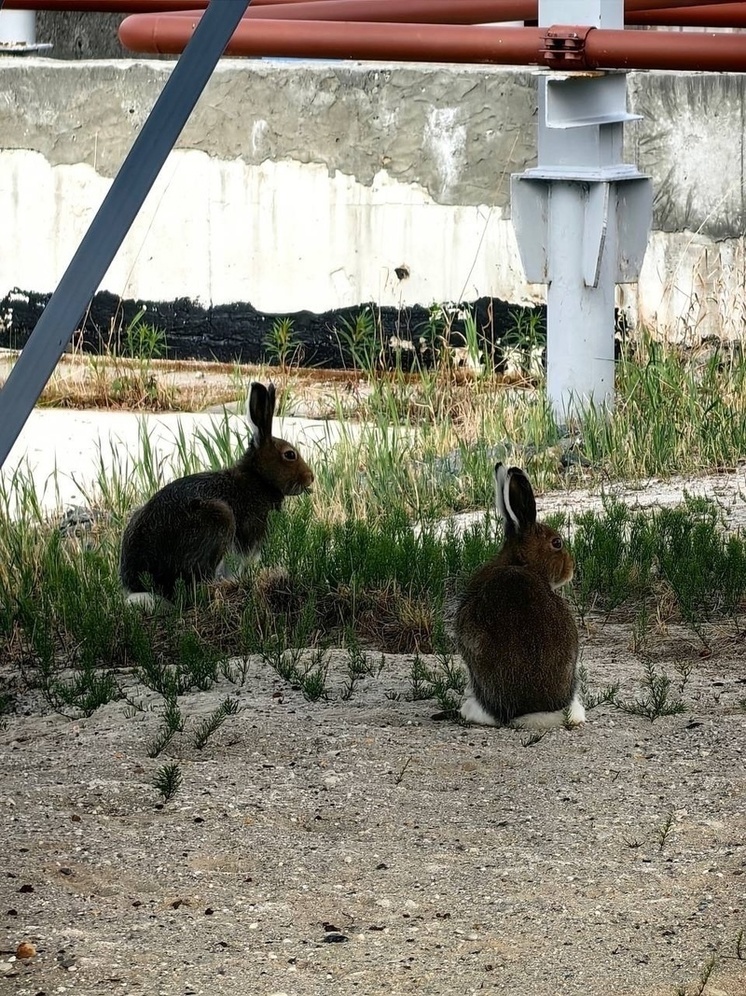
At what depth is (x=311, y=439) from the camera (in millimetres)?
8219

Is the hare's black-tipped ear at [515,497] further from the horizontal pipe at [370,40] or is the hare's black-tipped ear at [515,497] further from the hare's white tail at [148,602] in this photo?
the horizontal pipe at [370,40]

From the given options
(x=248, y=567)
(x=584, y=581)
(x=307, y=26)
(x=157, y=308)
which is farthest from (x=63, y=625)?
(x=157, y=308)

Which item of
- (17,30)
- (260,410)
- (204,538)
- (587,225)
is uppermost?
(17,30)

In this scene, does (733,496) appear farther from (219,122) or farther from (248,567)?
(219,122)

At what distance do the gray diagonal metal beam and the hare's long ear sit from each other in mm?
2485

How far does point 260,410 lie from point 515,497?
A: 64.3 inches

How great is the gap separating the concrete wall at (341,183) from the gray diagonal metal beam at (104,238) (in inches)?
263

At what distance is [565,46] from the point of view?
7512 mm

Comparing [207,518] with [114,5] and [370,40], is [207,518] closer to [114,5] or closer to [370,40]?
[370,40]

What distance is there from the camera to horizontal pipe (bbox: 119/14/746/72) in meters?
7.09

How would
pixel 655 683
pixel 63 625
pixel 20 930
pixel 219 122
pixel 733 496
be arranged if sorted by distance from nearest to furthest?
pixel 20 930
pixel 655 683
pixel 63 625
pixel 733 496
pixel 219 122

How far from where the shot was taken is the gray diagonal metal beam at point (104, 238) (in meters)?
3.06

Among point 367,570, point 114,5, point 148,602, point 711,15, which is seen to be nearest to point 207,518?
point 148,602

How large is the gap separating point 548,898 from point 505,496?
1.30 meters
